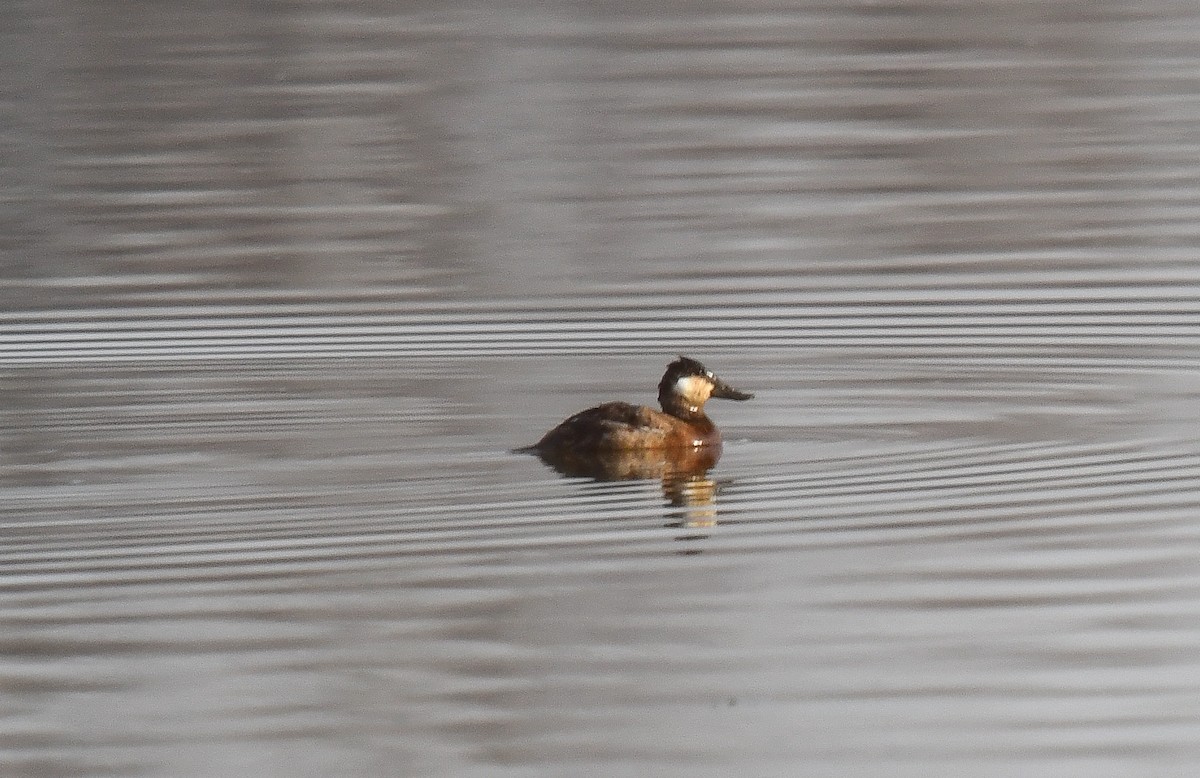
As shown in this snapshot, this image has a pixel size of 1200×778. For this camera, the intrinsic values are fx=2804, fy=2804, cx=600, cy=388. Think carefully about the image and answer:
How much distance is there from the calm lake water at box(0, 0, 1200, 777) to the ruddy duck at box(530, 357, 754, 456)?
0.17m

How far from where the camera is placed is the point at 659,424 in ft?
33.5

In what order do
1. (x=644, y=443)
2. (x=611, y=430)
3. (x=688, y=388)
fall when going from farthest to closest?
(x=688, y=388), (x=644, y=443), (x=611, y=430)

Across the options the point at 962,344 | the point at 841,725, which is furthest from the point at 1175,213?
the point at 841,725

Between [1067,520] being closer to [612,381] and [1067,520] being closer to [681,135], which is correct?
[612,381]

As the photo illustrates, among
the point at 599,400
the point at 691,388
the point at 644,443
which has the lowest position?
the point at 599,400

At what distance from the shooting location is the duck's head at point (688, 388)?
10.4 meters

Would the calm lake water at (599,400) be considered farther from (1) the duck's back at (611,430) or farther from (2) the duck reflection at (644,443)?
(1) the duck's back at (611,430)

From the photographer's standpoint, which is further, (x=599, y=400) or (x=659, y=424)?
(x=599, y=400)

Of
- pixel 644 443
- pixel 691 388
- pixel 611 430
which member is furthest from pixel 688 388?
pixel 611 430

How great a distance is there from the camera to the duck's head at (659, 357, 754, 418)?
10445 mm

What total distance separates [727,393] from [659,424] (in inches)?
23.4

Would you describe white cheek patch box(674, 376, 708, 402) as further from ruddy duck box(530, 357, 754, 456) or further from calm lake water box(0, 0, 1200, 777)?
calm lake water box(0, 0, 1200, 777)

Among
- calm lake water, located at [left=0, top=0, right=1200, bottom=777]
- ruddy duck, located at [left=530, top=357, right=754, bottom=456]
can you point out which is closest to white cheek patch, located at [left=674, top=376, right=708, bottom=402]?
ruddy duck, located at [left=530, top=357, right=754, bottom=456]

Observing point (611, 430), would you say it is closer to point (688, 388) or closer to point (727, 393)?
point (688, 388)
